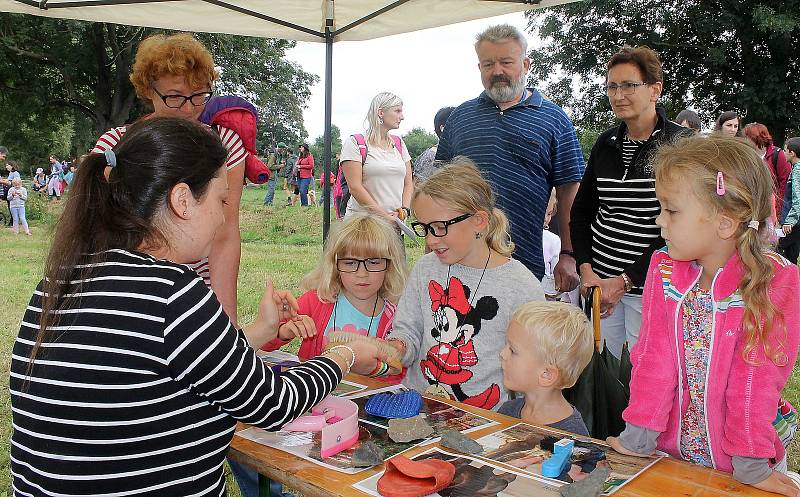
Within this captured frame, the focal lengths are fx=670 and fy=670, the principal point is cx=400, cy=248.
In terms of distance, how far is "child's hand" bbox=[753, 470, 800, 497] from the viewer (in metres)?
1.38

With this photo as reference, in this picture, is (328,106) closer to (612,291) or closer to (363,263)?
(363,263)

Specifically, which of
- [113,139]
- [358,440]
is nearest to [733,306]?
[358,440]

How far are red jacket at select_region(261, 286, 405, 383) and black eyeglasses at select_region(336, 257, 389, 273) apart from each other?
16 cm

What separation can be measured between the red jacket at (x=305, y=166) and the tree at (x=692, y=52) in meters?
8.37

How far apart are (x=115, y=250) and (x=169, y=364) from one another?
0.89ft

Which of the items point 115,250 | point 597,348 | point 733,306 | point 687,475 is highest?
point 115,250

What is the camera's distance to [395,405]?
6.03 ft

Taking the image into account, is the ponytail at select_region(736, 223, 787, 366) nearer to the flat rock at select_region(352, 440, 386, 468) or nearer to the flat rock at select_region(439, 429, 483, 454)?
the flat rock at select_region(439, 429, 483, 454)

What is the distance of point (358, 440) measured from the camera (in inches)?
64.6

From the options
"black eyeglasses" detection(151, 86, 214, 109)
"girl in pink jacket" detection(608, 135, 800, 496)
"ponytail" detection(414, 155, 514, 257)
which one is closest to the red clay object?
"girl in pink jacket" detection(608, 135, 800, 496)

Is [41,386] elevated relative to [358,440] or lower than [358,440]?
elevated

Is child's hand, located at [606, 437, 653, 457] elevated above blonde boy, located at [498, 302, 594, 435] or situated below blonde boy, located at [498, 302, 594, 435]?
below

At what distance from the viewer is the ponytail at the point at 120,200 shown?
1.38m

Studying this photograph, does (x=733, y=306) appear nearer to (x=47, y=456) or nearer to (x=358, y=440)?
(x=358, y=440)
